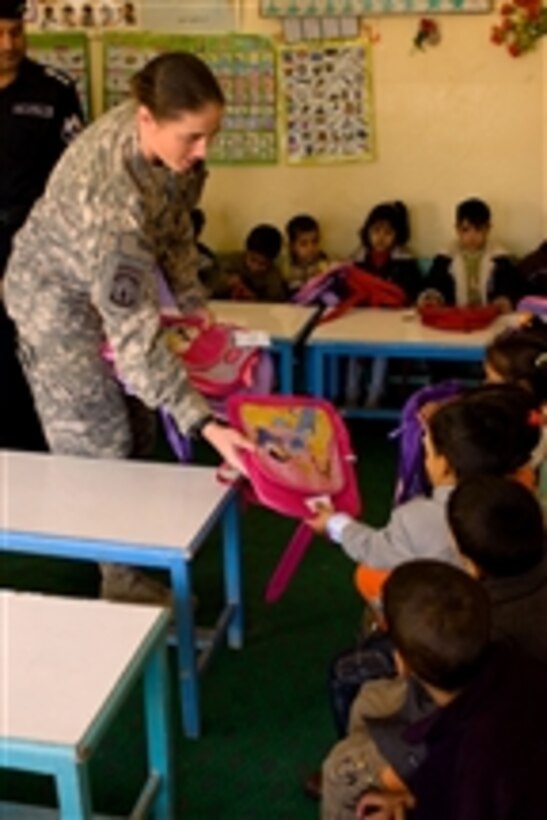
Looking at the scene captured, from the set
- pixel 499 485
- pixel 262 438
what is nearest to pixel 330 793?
pixel 499 485

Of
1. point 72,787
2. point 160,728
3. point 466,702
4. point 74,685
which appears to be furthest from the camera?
point 160,728

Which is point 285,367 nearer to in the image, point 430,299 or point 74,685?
point 430,299

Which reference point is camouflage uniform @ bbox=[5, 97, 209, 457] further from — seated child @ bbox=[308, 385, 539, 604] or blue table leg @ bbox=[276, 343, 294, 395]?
blue table leg @ bbox=[276, 343, 294, 395]

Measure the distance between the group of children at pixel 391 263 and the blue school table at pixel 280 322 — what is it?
26 cm

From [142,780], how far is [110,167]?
1346 mm

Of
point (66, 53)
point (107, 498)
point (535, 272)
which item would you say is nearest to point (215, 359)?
point (107, 498)

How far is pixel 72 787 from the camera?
160cm

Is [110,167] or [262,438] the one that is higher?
[110,167]

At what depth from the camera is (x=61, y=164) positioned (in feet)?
7.79

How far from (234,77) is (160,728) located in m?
3.26

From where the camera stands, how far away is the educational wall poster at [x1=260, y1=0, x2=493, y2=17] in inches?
166

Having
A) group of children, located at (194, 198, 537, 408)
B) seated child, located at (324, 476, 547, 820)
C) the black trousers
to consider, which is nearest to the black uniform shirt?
the black trousers

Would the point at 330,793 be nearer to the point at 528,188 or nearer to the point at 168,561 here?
the point at 168,561

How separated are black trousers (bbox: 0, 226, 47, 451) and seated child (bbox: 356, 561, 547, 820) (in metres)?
2.18
